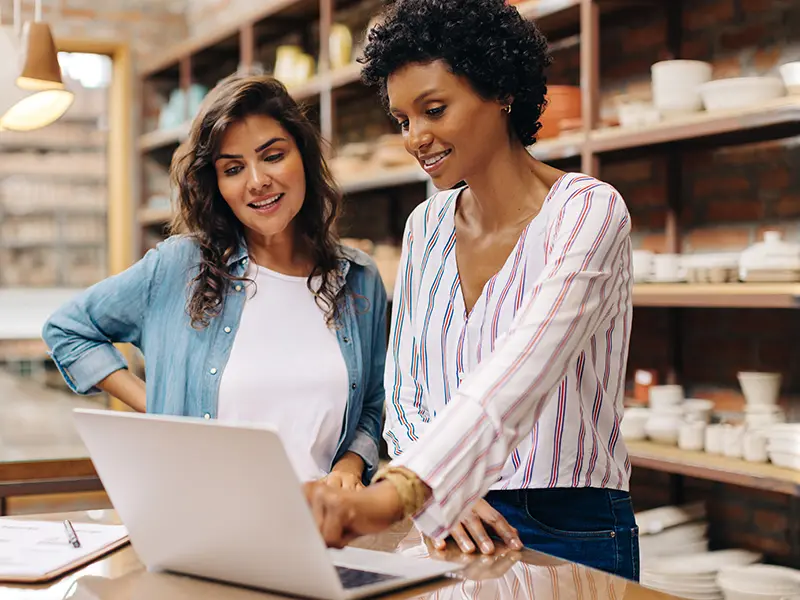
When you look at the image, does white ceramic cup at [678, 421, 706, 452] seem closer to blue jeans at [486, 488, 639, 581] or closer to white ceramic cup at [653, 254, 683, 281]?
white ceramic cup at [653, 254, 683, 281]

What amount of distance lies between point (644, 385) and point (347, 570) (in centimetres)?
214

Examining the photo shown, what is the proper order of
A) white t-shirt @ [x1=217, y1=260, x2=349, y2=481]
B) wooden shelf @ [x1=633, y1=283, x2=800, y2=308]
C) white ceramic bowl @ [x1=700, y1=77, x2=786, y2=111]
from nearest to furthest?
white t-shirt @ [x1=217, y1=260, x2=349, y2=481]
wooden shelf @ [x1=633, y1=283, x2=800, y2=308]
white ceramic bowl @ [x1=700, y1=77, x2=786, y2=111]

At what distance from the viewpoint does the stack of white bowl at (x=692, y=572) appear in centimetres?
259

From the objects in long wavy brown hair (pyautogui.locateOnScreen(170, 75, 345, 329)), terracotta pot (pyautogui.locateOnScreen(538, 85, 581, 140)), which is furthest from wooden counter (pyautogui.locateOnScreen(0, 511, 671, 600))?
terracotta pot (pyautogui.locateOnScreen(538, 85, 581, 140))

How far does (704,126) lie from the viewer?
2.53 m

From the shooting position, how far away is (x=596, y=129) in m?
2.90

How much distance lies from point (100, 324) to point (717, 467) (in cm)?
154

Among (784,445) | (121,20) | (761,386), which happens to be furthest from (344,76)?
(121,20)

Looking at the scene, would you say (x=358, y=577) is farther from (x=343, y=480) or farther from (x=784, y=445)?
(x=784, y=445)

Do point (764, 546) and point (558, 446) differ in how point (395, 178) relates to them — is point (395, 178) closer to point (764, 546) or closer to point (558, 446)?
point (764, 546)

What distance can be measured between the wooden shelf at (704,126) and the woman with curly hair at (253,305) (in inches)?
41.2

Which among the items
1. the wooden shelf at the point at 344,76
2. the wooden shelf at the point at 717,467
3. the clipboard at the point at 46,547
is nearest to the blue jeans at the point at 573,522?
the clipboard at the point at 46,547

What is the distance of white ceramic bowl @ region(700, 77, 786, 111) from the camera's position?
7.95 feet

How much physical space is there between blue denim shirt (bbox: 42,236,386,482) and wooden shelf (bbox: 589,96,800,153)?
41.0 inches
